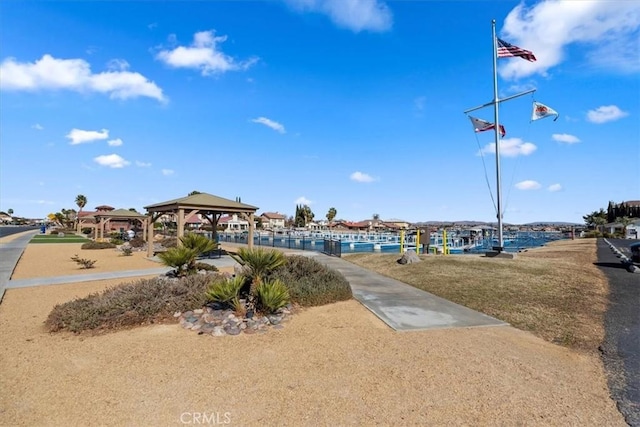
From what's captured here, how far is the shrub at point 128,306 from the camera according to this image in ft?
21.1

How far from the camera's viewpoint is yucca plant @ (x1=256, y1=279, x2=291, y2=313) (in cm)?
708

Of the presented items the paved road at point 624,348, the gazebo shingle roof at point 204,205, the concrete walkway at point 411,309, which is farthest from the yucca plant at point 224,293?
the gazebo shingle roof at point 204,205

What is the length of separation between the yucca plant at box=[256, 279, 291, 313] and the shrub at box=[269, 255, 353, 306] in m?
1.01

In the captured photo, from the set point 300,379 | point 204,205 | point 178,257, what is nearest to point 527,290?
point 300,379

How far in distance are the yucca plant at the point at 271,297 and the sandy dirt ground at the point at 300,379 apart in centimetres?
89

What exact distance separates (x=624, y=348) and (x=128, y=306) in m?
9.38

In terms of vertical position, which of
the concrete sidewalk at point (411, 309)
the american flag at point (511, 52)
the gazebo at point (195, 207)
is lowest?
the concrete sidewalk at point (411, 309)

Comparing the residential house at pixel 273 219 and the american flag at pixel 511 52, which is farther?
the residential house at pixel 273 219

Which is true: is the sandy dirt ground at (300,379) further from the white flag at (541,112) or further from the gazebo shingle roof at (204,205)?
the white flag at (541,112)

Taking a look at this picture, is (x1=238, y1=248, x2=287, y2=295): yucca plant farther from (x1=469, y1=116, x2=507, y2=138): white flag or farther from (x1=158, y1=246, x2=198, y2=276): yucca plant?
(x1=469, y1=116, x2=507, y2=138): white flag

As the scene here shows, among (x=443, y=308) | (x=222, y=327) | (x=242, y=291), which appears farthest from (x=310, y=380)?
(x=443, y=308)

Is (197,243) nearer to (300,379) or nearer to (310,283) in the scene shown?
(310,283)

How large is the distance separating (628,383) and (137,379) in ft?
21.5

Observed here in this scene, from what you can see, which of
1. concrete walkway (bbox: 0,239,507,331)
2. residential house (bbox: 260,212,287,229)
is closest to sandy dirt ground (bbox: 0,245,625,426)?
concrete walkway (bbox: 0,239,507,331)
